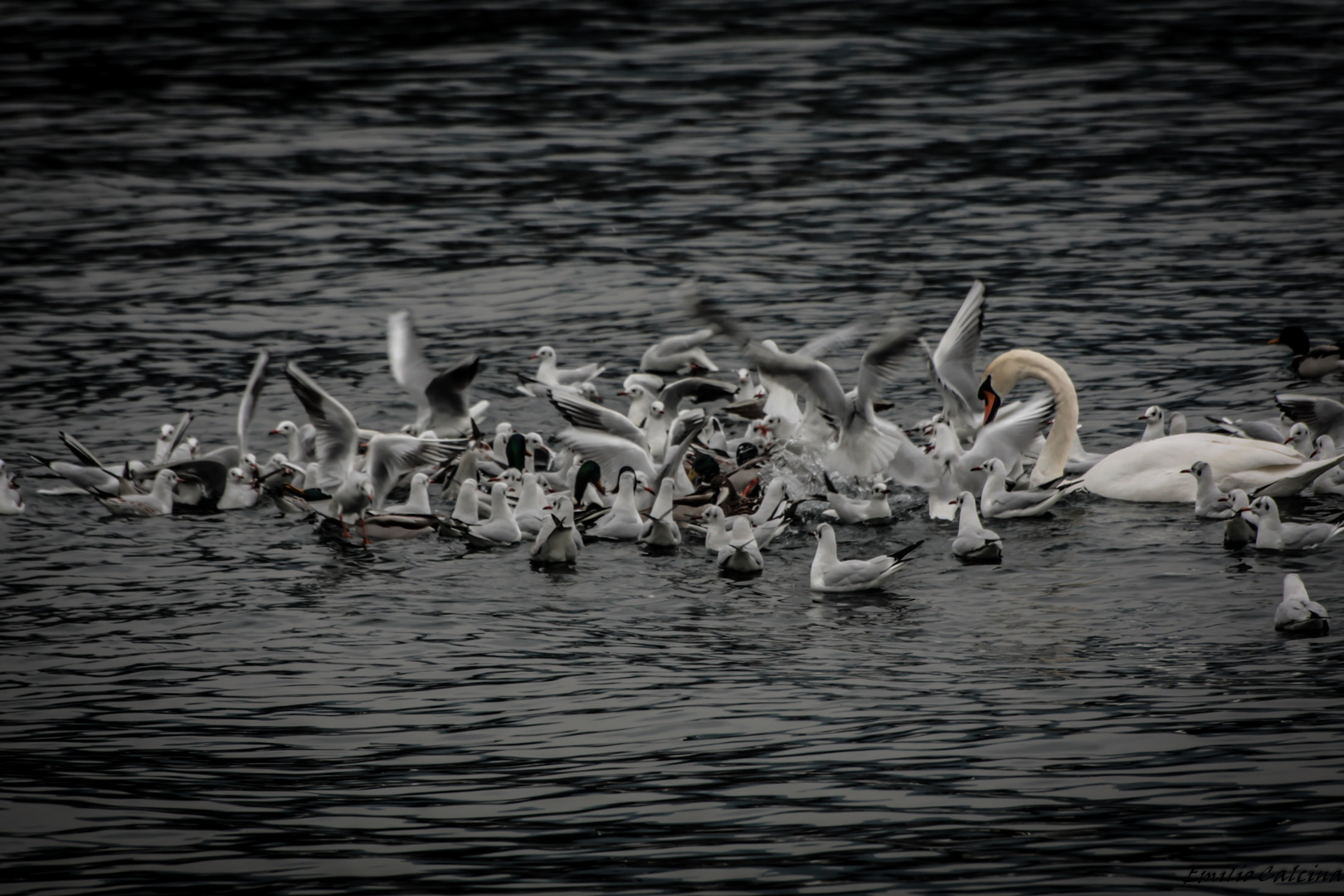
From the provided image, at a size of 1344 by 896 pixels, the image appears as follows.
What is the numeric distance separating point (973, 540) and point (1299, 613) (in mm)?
2900

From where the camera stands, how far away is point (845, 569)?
1221 centimetres

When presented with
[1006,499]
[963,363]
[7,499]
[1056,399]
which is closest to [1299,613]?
[1006,499]

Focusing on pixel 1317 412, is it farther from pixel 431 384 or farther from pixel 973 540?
pixel 431 384

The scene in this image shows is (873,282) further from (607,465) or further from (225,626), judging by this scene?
(225,626)

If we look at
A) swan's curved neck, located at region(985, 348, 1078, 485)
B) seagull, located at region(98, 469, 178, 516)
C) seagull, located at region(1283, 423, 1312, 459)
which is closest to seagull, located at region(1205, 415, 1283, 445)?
seagull, located at region(1283, 423, 1312, 459)

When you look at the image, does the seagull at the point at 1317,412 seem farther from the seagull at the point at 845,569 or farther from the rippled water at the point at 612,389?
the seagull at the point at 845,569

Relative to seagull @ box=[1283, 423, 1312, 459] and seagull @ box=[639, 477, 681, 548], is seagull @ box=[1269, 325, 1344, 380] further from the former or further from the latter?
seagull @ box=[639, 477, 681, 548]

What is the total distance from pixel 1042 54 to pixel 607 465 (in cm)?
2596

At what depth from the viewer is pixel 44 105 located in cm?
3538

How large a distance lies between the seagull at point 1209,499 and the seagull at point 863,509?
2666 millimetres

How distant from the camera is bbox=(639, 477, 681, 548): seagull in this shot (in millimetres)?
13672

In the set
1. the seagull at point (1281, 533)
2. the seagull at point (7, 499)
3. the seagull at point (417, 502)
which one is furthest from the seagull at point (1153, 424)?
the seagull at point (7, 499)

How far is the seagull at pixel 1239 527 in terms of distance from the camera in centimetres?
1270

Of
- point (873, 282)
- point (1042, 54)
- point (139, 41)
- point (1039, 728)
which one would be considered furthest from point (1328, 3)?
point (1039, 728)
